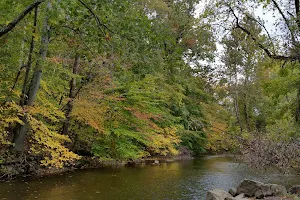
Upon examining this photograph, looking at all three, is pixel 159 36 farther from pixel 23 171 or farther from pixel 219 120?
pixel 219 120

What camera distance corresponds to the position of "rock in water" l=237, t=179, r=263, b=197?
32.6 ft

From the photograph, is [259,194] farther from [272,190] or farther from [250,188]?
[250,188]

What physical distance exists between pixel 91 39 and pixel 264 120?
2930cm

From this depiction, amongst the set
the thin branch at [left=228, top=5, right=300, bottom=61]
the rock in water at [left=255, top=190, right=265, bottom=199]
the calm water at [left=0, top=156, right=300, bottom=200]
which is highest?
the thin branch at [left=228, top=5, right=300, bottom=61]

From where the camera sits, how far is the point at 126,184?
12.0 m

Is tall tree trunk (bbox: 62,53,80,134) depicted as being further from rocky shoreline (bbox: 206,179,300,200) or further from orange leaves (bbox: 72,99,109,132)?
rocky shoreline (bbox: 206,179,300,200)

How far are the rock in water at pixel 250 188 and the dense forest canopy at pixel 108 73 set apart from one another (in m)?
0.84

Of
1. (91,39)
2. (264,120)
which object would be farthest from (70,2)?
(264,120)

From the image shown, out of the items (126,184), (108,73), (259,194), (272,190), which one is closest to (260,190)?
(259,194)

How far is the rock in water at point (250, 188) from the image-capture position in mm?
9938

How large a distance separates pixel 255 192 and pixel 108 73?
818 centimetres

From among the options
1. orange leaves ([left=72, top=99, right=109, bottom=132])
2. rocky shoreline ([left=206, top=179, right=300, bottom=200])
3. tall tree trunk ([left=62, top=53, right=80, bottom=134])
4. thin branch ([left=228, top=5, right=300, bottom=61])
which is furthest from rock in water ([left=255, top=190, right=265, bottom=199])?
tall tree trunk ([left=62, top=53, right=80, bottom=134])

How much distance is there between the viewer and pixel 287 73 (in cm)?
1272

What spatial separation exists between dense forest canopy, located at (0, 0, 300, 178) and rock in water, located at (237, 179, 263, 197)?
84cm
